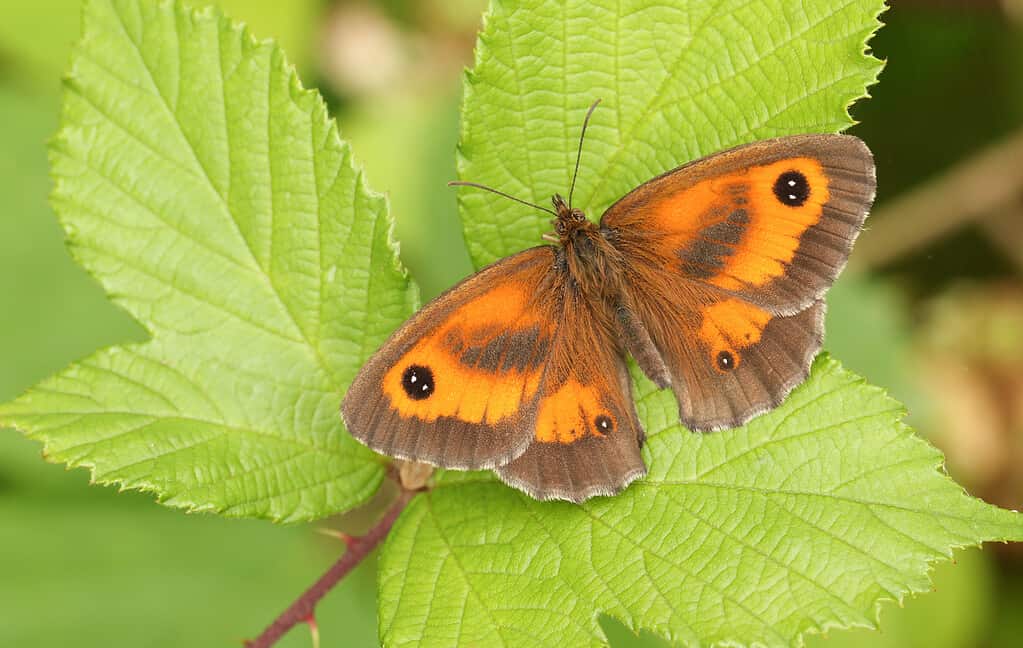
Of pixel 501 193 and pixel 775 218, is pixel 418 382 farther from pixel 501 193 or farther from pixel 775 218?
pixel 775 218

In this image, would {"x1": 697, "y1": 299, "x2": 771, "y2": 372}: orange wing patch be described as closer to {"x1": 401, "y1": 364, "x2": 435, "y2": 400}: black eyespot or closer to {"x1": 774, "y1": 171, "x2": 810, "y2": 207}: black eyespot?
{"x1": 774, "y1": 171, "x2": 810, "y2": 207}: black eyespot

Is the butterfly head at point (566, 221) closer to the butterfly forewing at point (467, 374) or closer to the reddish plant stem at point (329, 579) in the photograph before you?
the butterfly forewing at point (467, 374)

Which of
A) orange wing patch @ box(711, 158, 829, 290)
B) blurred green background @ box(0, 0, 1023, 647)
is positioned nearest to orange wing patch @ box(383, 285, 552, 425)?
orange wing patch @ box(711, 158, 829, 290)

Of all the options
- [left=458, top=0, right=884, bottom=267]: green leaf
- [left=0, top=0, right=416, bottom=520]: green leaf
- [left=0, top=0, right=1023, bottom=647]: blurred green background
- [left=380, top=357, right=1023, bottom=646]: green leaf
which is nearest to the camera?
[left=380, top=357, right=1023, bottom=646]: green leaf

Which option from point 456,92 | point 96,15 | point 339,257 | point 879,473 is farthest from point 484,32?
point 456,92

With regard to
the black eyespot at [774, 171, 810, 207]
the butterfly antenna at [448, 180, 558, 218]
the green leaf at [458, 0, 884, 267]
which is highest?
the green leaf at [458, 0, 884, 267]

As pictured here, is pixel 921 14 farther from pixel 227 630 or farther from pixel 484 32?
pixel 227 630

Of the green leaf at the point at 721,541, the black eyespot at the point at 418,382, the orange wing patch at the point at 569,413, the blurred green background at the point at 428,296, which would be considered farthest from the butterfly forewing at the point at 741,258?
the blurred green background at the point at 428,296
